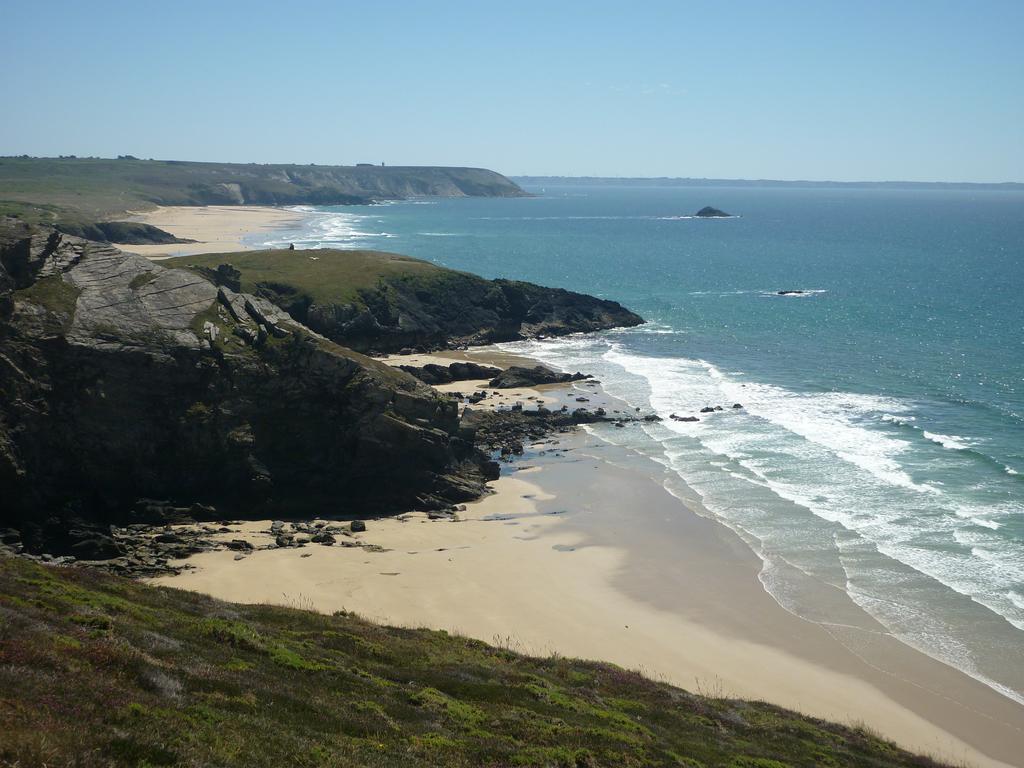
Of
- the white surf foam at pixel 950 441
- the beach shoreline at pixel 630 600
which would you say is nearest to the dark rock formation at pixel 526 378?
the beach shoreline at pixel 630 600

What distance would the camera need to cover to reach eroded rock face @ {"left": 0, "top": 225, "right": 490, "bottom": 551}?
143 ft

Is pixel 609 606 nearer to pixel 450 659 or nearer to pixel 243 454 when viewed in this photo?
pixel 450 659

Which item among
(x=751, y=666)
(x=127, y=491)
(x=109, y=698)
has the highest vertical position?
(x=109, y=698)

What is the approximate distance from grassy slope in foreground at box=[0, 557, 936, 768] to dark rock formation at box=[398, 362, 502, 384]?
45.7 m

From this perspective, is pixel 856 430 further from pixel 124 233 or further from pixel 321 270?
pixel 124 233

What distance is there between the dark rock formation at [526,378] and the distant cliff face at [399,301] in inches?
629

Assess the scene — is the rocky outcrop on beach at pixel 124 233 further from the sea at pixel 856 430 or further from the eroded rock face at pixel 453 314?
the eroded rock face at pixel 453 314

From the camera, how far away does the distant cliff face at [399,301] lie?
295 feet

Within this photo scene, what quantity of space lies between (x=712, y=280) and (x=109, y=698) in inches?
5467

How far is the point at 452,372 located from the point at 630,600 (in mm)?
41859

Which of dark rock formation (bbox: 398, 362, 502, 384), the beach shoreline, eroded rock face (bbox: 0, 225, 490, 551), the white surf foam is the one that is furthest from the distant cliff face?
the white surf foam

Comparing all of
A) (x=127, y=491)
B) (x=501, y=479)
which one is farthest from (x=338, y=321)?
(x=127, y=491)

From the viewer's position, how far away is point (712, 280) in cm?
14825

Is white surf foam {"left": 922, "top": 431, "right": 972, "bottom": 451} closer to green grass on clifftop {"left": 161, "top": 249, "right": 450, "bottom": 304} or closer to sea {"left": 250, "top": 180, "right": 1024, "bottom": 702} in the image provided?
sea {"left": 250, "top": 180, "right": 1024, "bottom": 702}
